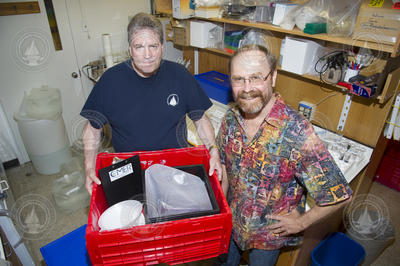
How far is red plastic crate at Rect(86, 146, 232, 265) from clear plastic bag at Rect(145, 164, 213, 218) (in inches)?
3.4

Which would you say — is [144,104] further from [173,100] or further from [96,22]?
[96,22]

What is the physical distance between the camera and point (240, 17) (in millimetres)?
2256

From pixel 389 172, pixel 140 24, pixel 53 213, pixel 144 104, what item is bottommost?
pixel 53 213

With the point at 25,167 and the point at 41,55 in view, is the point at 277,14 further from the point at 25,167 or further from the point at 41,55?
the point at 25,167

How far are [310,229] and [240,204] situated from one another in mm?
578

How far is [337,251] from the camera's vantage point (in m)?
1.95

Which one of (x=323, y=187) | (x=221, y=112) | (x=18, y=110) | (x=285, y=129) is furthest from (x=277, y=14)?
(x=18, y=110)

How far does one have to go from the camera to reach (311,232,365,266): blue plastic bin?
1868 mm

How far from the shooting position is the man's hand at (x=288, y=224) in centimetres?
125

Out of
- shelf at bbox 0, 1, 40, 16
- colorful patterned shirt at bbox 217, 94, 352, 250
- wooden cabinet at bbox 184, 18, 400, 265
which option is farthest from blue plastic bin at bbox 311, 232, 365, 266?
shelf at bbox 0, 1, 40, 16

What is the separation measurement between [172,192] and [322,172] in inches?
23.5

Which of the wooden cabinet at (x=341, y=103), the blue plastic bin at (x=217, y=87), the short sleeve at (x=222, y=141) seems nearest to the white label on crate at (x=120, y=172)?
the short sleeve at (x=222, y=141)

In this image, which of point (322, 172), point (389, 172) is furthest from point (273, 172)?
point (389, 172)

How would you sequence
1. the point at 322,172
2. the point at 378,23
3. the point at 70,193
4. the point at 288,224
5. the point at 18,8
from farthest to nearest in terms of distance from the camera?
1. the point at 70,193
2. the point at 18,8
3. the point at 378,23
4. the point at 288,224
5. the point at 322,172
